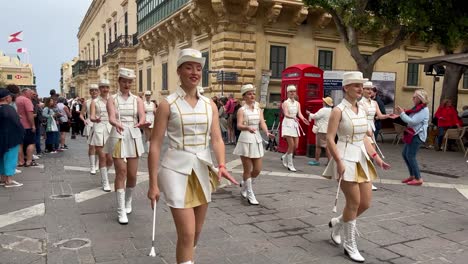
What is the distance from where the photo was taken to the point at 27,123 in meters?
9.49

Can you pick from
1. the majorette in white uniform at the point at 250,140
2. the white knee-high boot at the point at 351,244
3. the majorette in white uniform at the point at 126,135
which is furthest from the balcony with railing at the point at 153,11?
the white knee-high boot at the point at 351,244

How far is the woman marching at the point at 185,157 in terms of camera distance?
3.11 m

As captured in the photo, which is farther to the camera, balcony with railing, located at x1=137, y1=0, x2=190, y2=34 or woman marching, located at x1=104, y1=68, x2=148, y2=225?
balcony with railing, located at x1=137, y1=0, x2=190, y2=34

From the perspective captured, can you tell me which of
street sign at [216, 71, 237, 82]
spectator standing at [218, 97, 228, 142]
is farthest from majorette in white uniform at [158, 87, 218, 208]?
street sign at [216, 71, 237, 82]

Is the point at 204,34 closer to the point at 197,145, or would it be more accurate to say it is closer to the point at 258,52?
the point at 258,52

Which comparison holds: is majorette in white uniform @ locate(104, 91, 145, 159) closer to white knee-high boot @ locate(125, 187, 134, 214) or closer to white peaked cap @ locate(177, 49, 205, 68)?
white knee-high boot @ locate(125, 187, 134, 214)

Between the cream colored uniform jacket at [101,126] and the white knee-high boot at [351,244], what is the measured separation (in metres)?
4.79

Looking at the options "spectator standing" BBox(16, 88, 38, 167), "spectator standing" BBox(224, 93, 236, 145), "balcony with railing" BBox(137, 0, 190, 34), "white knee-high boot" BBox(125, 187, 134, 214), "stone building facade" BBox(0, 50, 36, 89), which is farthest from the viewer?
"stone building facade" BBox(0, 50, 36, 89)

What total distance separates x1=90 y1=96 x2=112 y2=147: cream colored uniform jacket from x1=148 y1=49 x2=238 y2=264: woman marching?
14.9 feet

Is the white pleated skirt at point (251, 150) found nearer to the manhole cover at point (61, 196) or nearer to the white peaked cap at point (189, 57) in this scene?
the manhole cover at point (61, 196)

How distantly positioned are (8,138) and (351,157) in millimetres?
6200

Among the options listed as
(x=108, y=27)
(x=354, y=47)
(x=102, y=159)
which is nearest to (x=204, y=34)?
(x=354, y=47)

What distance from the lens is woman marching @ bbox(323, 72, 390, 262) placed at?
13.7 feet

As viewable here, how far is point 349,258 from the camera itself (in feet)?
13.9
